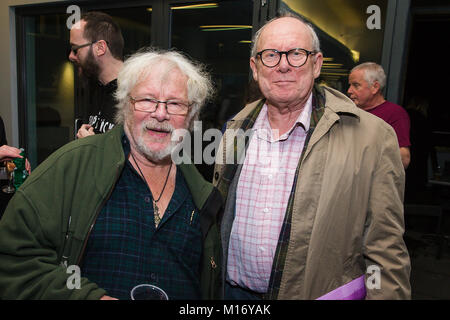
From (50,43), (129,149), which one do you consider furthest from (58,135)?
(129,149)

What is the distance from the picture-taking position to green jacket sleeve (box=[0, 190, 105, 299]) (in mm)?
1014

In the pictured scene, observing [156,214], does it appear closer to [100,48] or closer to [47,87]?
[100,48]

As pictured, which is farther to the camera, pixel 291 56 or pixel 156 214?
pixel 291 56

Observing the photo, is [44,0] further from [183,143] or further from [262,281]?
[262,281]

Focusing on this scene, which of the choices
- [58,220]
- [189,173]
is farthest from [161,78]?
[58,220]

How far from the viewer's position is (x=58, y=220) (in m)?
1.09

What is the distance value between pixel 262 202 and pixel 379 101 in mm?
1701

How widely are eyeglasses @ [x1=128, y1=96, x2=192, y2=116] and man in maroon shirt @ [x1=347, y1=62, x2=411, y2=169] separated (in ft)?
5.65

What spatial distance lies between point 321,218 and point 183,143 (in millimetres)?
659

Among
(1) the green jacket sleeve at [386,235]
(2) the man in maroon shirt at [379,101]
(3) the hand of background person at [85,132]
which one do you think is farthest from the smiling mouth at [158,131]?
(2) the man in maroon shirt at [379,101]

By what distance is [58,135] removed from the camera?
4781mm

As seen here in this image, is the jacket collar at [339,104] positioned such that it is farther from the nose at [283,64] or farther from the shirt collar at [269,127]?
the nose at [283,64]

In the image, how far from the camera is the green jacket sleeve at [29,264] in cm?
101

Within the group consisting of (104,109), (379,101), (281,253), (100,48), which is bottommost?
(281,253)
